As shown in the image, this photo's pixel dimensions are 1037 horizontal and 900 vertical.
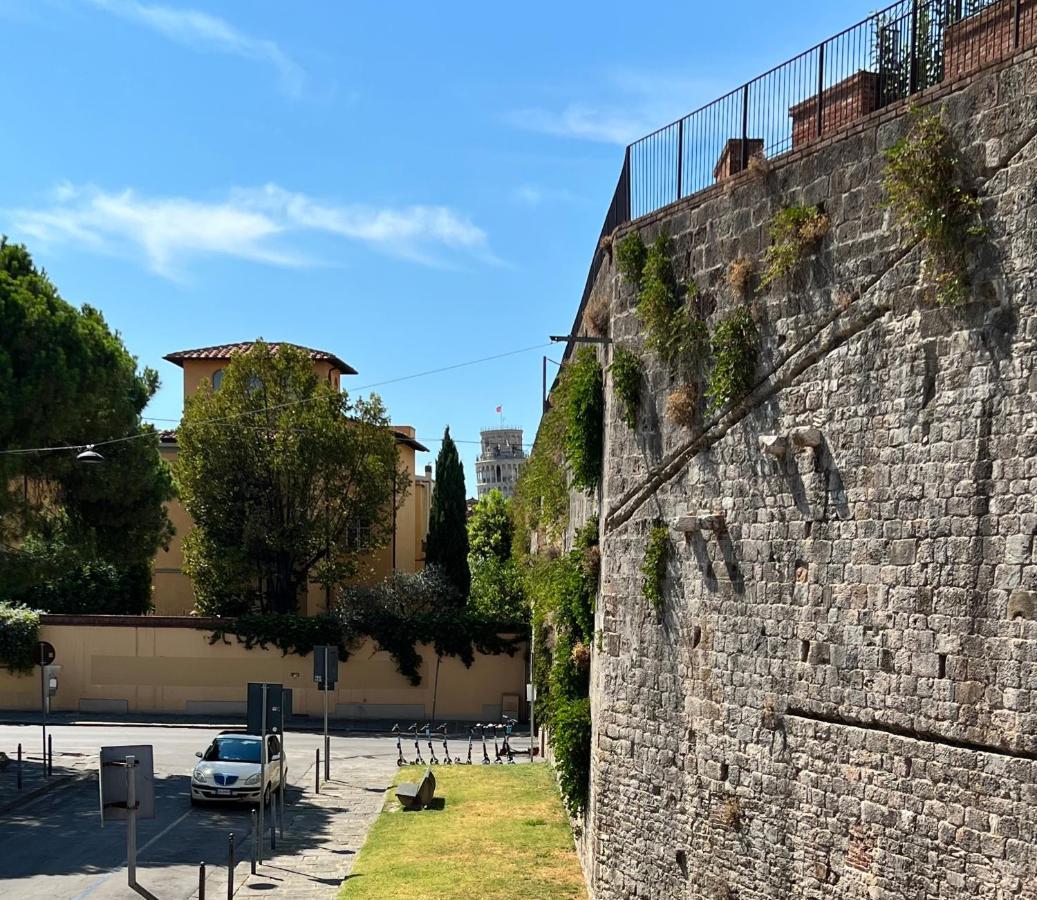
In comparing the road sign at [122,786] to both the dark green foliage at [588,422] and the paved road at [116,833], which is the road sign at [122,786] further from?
the dark green foliage at [588,422]

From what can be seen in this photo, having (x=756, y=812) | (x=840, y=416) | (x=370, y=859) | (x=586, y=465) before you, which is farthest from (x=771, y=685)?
(x=370, y=859)

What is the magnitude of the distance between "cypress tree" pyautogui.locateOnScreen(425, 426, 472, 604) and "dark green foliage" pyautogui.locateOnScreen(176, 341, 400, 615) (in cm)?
241

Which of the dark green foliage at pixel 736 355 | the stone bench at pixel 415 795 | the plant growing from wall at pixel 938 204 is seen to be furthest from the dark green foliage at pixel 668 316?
the stone bench at pixel 415 795

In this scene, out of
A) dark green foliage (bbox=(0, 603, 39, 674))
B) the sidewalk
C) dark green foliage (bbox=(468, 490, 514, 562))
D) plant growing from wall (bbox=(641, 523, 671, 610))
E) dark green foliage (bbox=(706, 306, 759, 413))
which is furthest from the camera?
dark green foliage (bbox=(468, 490, 514, 562))

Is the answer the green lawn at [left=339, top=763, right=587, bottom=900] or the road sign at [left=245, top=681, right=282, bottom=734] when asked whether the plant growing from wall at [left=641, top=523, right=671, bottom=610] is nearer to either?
the green lawn at [left=339, top=763, right=587, bottom=900]

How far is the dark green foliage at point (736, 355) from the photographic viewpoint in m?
10.5

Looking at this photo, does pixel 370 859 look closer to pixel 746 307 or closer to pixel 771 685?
pixel 771 685

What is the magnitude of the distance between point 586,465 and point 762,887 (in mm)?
5689

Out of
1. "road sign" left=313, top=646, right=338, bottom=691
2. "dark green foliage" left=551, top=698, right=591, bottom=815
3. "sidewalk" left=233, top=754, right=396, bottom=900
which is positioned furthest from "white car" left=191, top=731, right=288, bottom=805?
"dark green foliage" left=551, top=698, right=591, bottom=815

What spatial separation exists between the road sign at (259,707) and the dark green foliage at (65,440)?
878 centimetres

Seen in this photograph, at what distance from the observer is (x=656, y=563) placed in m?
12.1

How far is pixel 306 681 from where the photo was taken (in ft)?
117

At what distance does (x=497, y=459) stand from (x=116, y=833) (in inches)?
6037

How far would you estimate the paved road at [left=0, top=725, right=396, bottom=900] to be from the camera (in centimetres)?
1523
